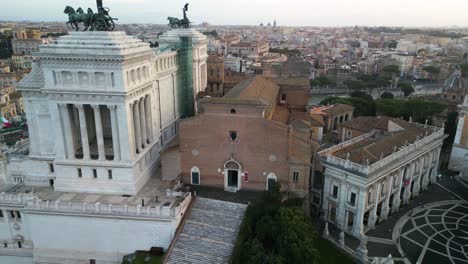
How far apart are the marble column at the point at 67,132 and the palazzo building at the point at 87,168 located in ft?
0.34

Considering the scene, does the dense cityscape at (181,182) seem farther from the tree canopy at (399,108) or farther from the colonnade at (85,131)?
the tree canopy at (399,108)

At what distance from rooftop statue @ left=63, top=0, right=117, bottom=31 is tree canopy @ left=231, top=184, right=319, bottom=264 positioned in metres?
24.4

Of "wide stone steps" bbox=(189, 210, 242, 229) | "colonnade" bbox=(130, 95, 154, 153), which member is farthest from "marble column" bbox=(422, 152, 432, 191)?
"colonnade" bbox=(130, 95, 154, 153)

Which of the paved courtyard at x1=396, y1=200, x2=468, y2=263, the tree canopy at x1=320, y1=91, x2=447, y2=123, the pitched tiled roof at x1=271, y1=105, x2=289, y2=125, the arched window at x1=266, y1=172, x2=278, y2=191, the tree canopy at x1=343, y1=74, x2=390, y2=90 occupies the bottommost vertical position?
the paved courtyard at x1=396, y1=200, x2=468, y2=263

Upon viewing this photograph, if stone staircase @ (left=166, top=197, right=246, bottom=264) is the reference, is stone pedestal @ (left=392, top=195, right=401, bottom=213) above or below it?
below

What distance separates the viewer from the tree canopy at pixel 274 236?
3195cm

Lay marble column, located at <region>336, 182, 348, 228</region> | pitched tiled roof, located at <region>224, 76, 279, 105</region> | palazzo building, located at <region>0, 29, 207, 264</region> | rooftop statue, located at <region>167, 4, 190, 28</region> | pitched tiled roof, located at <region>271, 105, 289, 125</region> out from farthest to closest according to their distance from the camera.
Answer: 1. rooftop statue, located at <region>167, 4, 190, 28</region>
2. pitched tiled roof, located at <region>271, 105, 289, 125</region>
3. pitched tiled roof, located at <region>224, 76, 279, 105</region>
4. marble column, located at <region>336, 182, 348, 228</region>
5. palazzo building, located at <region>0, 29, 207, 264</region>

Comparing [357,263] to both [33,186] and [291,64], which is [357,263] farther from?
[291,64]

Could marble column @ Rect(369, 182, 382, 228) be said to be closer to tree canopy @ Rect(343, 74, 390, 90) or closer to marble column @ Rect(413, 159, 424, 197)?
marble column @ Rect(413, 159, 424, 197)

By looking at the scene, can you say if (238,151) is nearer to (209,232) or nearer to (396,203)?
(209,232)

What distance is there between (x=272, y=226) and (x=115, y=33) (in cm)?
2478

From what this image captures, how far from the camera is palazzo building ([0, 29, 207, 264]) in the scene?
123 ft

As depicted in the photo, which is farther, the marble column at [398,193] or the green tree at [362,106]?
the green tree at [362,106]

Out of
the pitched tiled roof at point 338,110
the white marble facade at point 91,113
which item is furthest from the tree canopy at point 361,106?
the white marble facade at point 91,113
